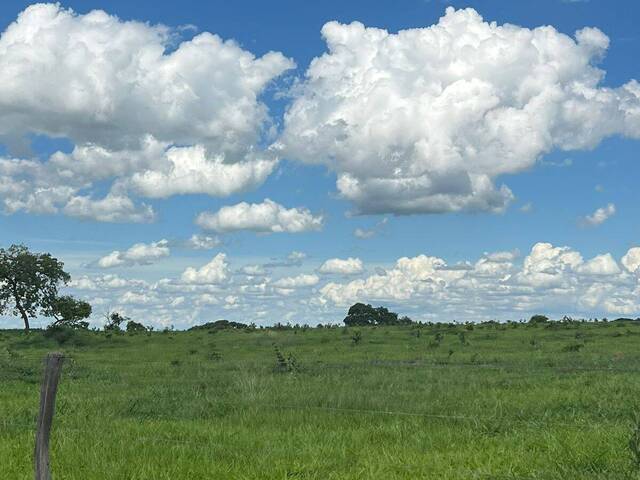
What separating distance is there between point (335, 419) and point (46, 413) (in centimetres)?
689

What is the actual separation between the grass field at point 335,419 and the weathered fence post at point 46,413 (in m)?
1.43

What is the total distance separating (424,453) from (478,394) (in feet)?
22.9

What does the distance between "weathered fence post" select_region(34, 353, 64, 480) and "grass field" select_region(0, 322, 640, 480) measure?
56.1 inches

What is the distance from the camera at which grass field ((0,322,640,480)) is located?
11.1 meters

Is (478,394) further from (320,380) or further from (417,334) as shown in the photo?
(417,334)

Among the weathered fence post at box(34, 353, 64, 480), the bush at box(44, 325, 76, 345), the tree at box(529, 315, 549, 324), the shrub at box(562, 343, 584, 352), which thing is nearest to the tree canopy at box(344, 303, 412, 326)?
the tree at box(529, 315, 549, 324)

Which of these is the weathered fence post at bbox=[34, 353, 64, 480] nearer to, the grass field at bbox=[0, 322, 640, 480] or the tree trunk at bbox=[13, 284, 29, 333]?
the grass field at bbox=[0, 322, 640, 480]

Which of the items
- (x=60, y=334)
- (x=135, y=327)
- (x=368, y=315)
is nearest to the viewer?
(x=60, y=334)

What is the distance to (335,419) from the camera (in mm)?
15328

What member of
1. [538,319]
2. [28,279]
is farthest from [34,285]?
[538,319]

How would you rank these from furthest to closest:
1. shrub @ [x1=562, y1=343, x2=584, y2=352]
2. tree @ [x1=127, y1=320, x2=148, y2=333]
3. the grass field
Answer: tree @ [x1=127, y1=320, x2=148, y2=333]
shrub @ [x1=562, y1=343, x2=584, y2=352]
the grass field

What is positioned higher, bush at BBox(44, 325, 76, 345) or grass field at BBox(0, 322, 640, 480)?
bush at BBox(44, 325, 76, 345)

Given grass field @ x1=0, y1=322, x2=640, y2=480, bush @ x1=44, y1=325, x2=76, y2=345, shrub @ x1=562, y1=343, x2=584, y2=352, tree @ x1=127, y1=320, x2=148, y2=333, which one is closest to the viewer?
grass field @ x1=0, y1=322, x2=640, y2=480

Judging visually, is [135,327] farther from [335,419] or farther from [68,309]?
[335,419]
